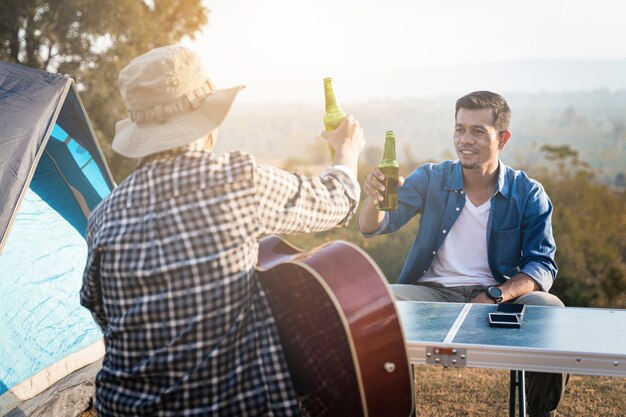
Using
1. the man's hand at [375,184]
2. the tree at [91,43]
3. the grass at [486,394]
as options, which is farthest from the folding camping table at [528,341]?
the tree at [91,43]

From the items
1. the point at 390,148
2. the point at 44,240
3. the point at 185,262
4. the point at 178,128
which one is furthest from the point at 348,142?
the point at 44,240

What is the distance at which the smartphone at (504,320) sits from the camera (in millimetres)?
2105

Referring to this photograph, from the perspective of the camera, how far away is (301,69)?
302 inches

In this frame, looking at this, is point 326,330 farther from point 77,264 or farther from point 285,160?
point 285,160

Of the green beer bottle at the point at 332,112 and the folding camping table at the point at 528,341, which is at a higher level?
the green beer bottle at the point at 332,112

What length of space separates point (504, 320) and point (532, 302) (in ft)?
2.16

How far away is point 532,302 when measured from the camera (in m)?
2.74

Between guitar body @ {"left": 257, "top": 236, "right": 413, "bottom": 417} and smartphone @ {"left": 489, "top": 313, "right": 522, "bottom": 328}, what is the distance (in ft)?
1.36

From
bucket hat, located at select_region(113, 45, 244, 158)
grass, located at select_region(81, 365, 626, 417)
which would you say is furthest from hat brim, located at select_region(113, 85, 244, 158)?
grass, located at select_region(81, 365, 626, 417)

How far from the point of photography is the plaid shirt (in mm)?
1680

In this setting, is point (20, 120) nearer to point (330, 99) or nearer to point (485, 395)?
point (330, 99)

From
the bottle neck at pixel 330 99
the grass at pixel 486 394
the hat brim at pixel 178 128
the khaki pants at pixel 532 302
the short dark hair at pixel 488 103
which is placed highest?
the hat brim at pixel 178 128

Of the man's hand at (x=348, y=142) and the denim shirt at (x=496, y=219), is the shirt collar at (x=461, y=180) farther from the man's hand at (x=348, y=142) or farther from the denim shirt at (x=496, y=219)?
the man's hand at (x=348, y=142)

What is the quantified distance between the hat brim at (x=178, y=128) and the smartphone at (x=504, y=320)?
3.34ft
